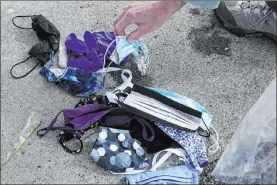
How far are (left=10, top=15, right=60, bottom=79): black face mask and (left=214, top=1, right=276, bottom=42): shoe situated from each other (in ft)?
3.21

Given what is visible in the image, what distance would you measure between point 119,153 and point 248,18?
1.18 metres

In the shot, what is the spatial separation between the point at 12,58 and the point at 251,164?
4.48ft

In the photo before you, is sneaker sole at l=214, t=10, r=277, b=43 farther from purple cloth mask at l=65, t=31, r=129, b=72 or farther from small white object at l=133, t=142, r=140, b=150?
small white object at l=133, t=142, r=140, b=150

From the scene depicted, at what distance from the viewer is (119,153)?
1.95m

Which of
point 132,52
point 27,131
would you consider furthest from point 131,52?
point 27,131

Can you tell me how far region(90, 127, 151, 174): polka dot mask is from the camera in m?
1.93

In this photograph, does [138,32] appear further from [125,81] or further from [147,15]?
[125,81]

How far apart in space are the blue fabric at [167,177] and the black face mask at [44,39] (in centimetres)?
84

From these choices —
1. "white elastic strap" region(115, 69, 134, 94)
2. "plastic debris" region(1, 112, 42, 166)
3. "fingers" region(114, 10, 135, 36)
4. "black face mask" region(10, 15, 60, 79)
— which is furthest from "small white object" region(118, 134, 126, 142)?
"black face mask" region(10, 15, 60, 79)

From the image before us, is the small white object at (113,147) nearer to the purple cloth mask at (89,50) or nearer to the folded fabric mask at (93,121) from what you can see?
the folded fabric mask at (93,121)

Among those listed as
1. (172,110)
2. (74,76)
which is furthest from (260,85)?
(74,76)

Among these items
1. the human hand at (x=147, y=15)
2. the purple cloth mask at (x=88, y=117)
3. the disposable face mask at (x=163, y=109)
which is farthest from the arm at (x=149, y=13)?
the purple cloth mask at (x=88, y=117)

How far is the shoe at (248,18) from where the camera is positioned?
2.53 m

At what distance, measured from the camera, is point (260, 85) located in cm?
238
